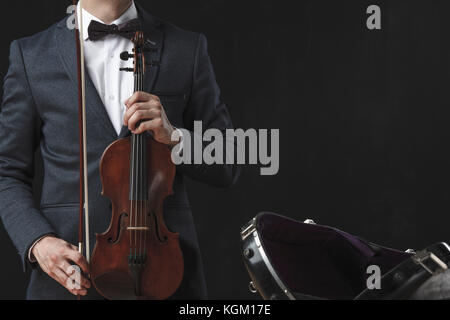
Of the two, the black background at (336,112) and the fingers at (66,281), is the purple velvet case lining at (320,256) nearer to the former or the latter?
the fingers at (66,281)

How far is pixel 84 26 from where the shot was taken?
1.46m

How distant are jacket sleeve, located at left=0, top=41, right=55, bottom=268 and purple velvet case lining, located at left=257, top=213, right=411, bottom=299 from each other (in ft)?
1.57

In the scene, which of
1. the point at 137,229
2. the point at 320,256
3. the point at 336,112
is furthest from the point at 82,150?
the point at 336,112

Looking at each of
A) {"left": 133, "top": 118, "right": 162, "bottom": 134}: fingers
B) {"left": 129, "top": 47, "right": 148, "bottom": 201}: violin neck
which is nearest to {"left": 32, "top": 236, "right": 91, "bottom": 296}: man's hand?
{"left": 129, "top": 47, "right": 148, "bottom": 201}: violin neck

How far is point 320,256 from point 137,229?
366 millimetres

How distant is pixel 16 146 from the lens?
1.41 metres

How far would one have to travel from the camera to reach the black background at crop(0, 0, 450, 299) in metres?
2.35

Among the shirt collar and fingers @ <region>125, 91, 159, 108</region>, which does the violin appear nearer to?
fingers @ <region>125, 91, 159, 108</region>

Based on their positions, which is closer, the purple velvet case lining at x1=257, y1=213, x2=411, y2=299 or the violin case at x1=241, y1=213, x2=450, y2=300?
the violin case at x1=241, y1=213, x2=450, y2=300

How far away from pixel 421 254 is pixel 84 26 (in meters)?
0.86

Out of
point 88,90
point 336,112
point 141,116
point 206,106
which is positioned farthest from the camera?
point 336,112

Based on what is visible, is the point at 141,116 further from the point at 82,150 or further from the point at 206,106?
the point at 206,106
